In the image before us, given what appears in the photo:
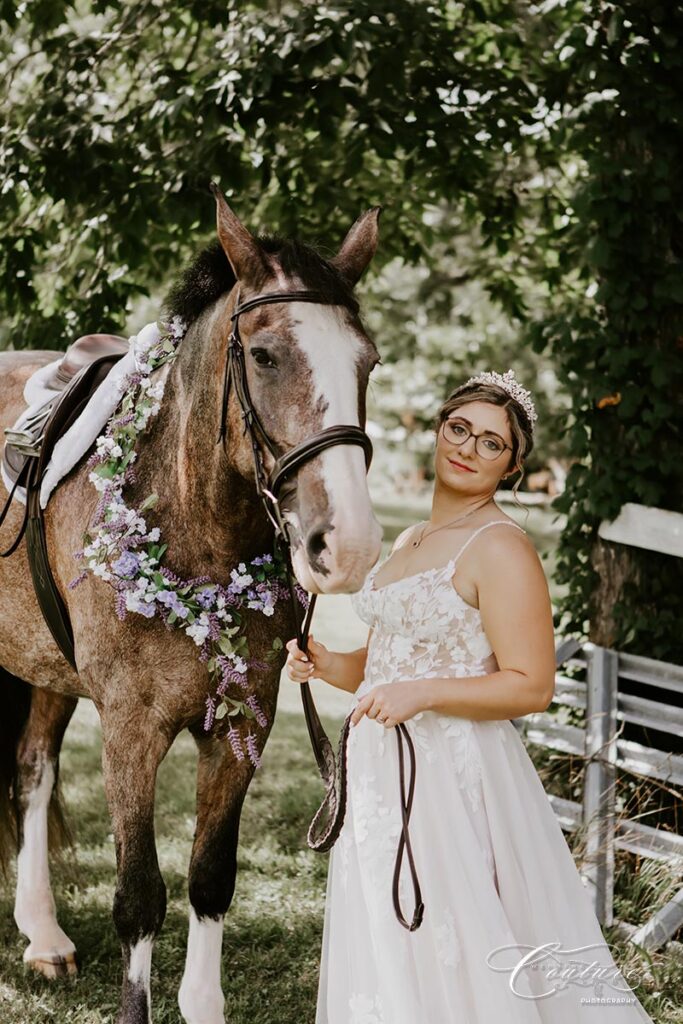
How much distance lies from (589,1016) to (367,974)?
0.58 meters

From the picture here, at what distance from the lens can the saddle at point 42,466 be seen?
3.09 m

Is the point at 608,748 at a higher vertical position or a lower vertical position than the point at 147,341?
lower

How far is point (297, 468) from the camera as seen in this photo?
7.33 feet

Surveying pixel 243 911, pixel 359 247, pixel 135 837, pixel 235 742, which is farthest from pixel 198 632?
pixel 243 911

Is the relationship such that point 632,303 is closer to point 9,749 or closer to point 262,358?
point 262,358

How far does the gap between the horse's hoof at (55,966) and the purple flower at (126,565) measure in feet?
5.52

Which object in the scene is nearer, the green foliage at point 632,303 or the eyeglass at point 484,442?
the eyeglass at point 484,442

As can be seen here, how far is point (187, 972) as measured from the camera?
3.11m

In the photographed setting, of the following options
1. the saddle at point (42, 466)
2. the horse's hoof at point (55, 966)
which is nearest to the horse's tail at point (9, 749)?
the horse's hoof at point (55, 966)

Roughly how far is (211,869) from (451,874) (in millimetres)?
946

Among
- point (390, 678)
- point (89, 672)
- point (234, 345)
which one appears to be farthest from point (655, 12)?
point (89, 672)

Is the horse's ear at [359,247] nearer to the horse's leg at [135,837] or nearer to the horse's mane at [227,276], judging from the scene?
the horse's mane at [227,276]

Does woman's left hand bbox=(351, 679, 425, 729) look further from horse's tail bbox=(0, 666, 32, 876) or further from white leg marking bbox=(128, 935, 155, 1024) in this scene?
horse's tail bbox=(0, 666, 32, 876)

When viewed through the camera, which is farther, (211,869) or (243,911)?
(243,911)
